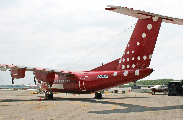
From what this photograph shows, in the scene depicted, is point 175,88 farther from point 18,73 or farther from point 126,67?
point 18,73

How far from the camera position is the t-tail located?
18.8 m

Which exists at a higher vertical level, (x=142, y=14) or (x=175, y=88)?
(x=142, y=14)

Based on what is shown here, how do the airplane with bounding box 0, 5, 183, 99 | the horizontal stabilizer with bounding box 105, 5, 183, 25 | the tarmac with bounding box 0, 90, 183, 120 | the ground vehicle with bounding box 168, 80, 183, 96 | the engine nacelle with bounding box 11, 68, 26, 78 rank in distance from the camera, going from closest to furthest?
the tarmac with bounding box 0, 90, 183, 120
the horizontal stabilizer with bounding box 105, 5, 183, 25
the airplane with bounding box 0, 5, 183, 99
the engine nacelle with bounding box 11, 68, 26, 78
the ground vehicle with bounding box 168, 80, 183, 96

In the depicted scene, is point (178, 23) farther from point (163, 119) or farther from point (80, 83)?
point (80, 83)

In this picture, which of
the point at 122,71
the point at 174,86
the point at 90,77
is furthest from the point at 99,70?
the point at 174,86

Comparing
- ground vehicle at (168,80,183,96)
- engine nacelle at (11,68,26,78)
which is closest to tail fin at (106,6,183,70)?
engine nacelle at (11,68,26,78)

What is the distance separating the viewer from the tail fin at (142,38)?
18844 mm

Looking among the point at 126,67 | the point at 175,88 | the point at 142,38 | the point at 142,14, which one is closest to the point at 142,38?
the point at 142,38

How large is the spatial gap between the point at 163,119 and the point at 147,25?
36.7 feet

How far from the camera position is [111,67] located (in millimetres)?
27156

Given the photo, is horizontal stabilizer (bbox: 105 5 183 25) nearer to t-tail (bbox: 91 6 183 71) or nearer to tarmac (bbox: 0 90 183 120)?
t-tail (bbox: 91 6 183 71)

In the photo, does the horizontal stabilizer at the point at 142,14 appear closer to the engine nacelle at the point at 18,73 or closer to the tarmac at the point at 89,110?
the tarmac at the point at 89,110

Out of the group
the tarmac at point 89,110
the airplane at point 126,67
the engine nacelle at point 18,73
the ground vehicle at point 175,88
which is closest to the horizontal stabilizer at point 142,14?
the airplane at point 126,67

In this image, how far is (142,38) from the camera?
67.7 ft
